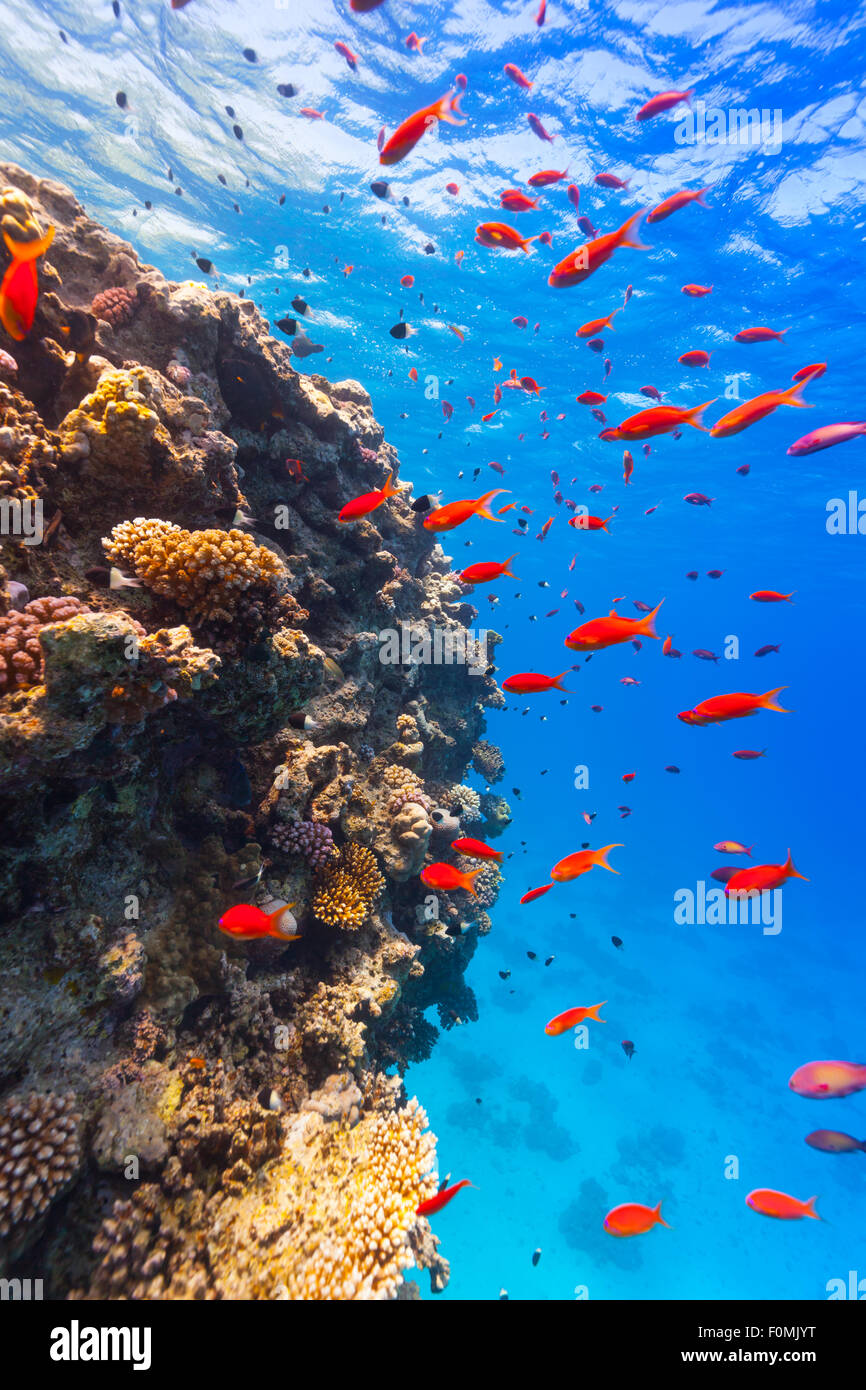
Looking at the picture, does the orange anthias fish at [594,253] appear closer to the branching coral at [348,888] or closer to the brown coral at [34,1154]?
the branching coral at [348,888]

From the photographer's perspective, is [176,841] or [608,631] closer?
[608,631]

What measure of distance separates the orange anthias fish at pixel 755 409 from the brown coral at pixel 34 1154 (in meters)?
6.91

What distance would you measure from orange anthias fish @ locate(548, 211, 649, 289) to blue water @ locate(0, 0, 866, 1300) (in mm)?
9373

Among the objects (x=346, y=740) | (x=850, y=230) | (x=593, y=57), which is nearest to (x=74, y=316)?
(x=346, y=740)

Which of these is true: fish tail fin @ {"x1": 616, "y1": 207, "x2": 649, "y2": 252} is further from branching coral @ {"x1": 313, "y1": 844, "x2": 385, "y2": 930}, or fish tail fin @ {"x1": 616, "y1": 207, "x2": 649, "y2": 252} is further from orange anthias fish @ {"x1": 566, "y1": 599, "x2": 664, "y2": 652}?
branching coral @ {"x1": 313, "y1": 844, "x2": 385, "y2": 930}

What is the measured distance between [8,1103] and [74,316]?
6.27 meters

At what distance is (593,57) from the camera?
12.0 meters

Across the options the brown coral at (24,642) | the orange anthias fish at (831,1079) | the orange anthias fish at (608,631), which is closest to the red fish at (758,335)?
the orange anthias fish at (608,631)

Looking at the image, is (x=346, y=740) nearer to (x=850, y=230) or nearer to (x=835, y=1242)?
(x=850, y=230)

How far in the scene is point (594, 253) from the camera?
4484mm

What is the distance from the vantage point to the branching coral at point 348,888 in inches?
228

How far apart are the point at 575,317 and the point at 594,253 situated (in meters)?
17.8

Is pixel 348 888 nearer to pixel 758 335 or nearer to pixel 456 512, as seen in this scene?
pixel 456 512

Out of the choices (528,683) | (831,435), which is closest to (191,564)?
(528,683)
